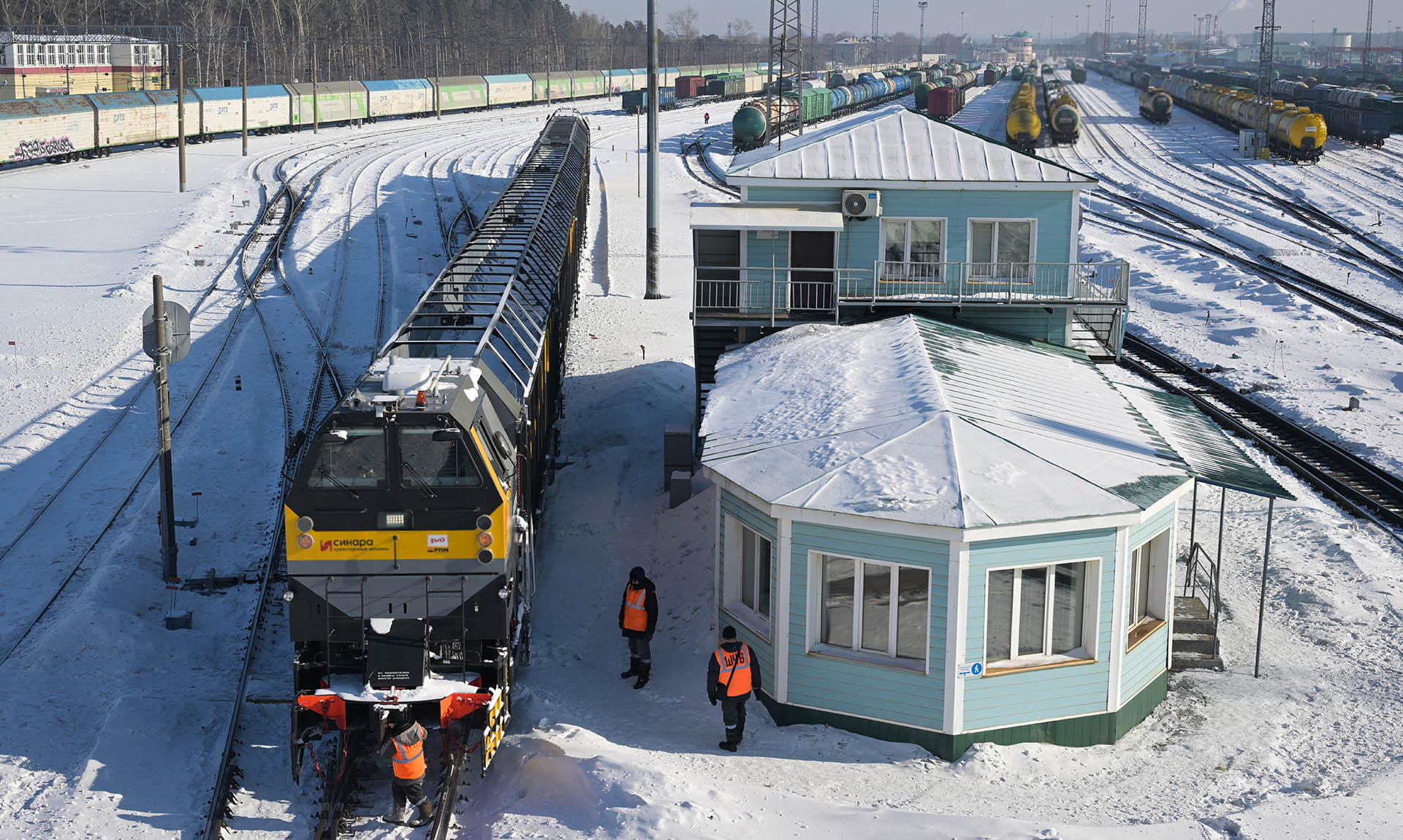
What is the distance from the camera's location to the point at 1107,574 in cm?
1236

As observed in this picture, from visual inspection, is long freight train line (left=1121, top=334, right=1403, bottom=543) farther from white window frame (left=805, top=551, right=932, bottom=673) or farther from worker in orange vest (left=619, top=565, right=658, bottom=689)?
worker in orange vest (left=619, top=565, right=658, bottom=689)

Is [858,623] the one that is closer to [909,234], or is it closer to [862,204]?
[862,204]

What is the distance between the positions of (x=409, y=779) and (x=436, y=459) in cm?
283

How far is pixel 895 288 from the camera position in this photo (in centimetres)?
2020

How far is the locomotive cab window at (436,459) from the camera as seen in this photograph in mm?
11539

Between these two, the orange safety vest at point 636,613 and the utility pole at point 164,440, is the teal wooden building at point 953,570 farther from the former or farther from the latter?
the utility pole at point 164,440

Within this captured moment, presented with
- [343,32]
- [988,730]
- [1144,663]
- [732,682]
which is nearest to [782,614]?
[732,682]

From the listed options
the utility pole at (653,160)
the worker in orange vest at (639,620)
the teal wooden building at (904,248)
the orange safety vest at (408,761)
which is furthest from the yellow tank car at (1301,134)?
the orange safety vest at (408,761)

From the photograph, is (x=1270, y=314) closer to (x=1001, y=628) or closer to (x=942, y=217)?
(x=942, y=217)

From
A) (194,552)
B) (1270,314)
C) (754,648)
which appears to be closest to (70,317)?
(194,552)

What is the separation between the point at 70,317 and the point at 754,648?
2296 centimetres

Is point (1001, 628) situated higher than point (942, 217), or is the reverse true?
point (942, 217)

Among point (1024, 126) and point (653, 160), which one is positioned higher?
point (1024, 126)

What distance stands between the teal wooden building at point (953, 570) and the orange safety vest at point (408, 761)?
12.4 feet
